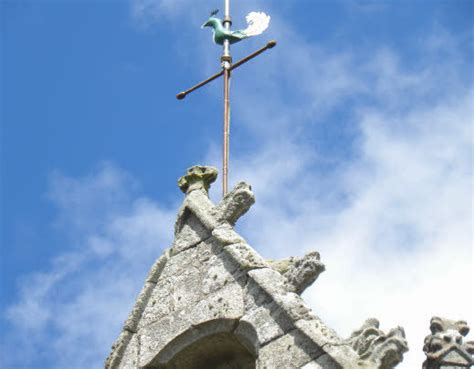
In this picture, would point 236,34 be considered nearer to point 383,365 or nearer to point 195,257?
point 195,257

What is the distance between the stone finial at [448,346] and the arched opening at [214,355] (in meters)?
1.99

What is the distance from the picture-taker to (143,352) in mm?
12859

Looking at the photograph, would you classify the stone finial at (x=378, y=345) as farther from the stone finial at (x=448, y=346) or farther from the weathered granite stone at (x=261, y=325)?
the weathered granite stone at (x=261, y=325)

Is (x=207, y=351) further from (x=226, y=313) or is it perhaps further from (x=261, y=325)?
(x=261, y=325)

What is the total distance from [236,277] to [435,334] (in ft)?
7.03

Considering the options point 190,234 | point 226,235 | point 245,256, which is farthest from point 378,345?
point 190,234

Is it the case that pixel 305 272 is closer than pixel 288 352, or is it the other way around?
pixel 288 352

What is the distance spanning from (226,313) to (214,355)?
60 cm

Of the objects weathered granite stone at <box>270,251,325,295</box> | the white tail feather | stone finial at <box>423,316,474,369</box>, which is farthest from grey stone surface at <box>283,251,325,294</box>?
the white tail feather

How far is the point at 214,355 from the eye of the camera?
41.9 ft

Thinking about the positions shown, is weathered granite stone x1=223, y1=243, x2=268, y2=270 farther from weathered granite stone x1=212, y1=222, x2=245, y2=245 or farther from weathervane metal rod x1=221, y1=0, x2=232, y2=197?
weathervane metal rod x1=221, y1=0, x2=232, y2=197

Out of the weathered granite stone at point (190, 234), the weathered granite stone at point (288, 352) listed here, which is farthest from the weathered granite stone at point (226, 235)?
the weathered granite stone at point (288, 352)

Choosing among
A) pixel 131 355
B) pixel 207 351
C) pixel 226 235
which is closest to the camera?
pixel 207 351

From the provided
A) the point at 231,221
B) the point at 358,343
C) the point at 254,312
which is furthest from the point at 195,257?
the point at 358,343
